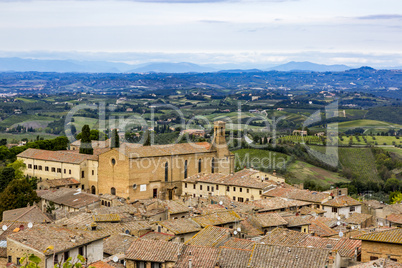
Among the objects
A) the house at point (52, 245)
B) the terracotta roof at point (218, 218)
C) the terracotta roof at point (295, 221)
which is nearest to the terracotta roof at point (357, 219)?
the terracotta roof at point (295, 221)

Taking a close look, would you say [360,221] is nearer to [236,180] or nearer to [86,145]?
[236,180]

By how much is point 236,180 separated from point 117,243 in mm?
23210

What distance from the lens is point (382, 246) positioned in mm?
17969

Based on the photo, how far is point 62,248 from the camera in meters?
18.7

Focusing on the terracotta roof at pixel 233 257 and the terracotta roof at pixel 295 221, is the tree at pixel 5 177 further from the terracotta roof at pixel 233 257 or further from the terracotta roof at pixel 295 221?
the terracotta roof at pixel 233 257

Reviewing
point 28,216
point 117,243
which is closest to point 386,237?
point 117,243

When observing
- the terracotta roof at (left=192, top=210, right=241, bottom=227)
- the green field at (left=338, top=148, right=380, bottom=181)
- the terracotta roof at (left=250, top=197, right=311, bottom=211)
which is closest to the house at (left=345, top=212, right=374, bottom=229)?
the terracotta roof at (left=250, top=197, right=311, bottom=211)

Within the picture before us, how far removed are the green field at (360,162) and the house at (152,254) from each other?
5761 cm

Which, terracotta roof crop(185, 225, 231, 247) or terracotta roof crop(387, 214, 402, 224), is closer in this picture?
terracotta roof crop(185, 225, 231, 247)

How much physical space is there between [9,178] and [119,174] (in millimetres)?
10750

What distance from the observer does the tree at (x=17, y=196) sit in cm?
4038

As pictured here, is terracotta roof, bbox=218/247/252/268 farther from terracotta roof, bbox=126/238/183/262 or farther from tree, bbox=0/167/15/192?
tree, bbox=0/167/15/192

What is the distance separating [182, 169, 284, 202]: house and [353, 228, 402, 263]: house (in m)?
24.8

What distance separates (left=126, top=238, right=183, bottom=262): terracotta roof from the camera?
18719mm
